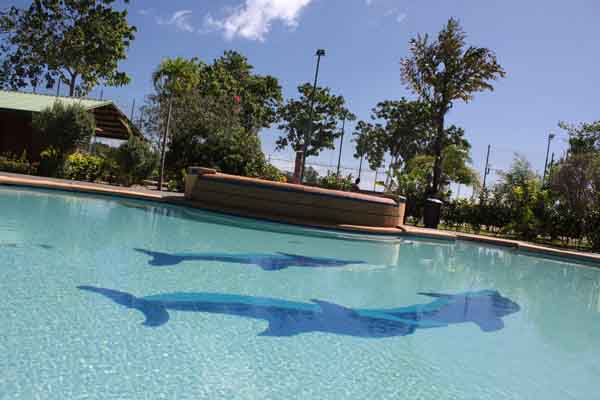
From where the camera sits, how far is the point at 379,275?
7.27m

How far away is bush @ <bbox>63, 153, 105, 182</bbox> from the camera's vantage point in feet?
59.0

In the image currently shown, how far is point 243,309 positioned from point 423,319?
2.05 m

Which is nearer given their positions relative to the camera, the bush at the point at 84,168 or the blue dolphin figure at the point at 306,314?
the blue dolphin figure at the point at 306,314

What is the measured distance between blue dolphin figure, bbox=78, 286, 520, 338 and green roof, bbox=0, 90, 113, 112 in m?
16.3

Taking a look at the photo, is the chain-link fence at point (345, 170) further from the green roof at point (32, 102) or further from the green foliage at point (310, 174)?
the green roof at point (32, 102)

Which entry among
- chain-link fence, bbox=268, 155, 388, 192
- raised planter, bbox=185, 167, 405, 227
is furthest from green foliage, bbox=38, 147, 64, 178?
chain-link fence, bbox=268, 155, 388, 192

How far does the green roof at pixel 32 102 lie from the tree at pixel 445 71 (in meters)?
14.1

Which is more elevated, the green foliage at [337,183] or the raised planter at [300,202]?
the green foliage at [337,183]

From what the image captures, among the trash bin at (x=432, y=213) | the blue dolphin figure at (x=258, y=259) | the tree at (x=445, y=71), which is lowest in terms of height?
the blue dolphin figure at (x=258, y=259)

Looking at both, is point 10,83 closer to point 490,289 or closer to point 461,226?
point 461,226

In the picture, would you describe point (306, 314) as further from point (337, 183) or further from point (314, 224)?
point (337, 183)

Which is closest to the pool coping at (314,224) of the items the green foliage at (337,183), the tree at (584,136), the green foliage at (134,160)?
the green foliage at (134,160)

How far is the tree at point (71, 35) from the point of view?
27828 millimetres

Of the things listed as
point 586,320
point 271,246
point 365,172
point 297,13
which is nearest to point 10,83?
point 297,13
